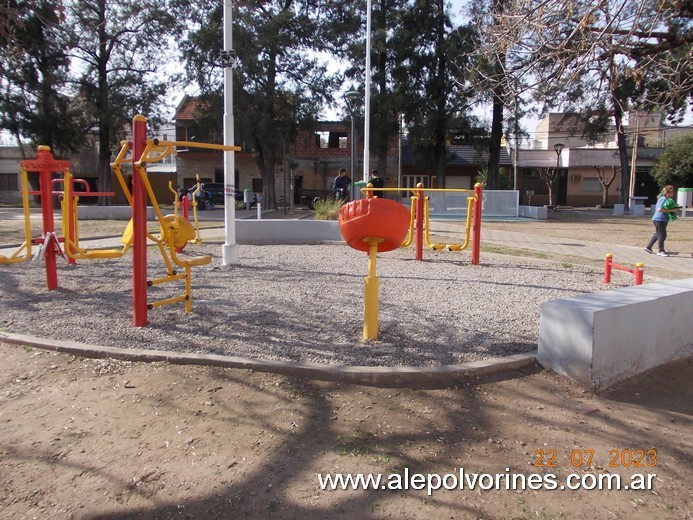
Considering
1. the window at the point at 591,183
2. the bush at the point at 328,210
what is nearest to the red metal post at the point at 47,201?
the bush at the point at 328,210

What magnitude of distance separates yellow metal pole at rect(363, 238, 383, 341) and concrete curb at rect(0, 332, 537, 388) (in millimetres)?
764

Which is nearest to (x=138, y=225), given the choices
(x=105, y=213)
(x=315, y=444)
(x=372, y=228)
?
(x=372, y=228)

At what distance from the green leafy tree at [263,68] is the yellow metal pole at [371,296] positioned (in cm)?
2263

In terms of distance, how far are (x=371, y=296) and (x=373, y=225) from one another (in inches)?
27.2

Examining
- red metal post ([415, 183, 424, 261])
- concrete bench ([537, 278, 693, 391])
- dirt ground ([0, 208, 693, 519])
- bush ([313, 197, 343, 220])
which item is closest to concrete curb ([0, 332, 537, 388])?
dirt ground ([0, 208, 693, 519])

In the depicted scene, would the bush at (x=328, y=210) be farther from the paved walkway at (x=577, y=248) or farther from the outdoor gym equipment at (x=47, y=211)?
the outdoor gym equipment at (x=47, y=211)

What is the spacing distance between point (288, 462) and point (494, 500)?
107 centimetres

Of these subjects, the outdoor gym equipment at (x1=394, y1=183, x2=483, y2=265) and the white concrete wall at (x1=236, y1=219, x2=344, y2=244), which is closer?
the outdoor gym equipment at (x1=394, y1=183, x2=483, y2=265)

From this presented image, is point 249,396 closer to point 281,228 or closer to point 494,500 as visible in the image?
point 494,500

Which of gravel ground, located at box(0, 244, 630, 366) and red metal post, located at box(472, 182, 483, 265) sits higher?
red metal post, located at box(472, 182, 483, 265)

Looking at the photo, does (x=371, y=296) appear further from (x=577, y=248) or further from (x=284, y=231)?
(x=577, y=248)

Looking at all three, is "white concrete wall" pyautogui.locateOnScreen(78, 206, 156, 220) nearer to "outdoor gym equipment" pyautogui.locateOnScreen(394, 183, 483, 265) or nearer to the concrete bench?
"outdoor gym equipment" pyautogui.locateOnScreen(394, 183, 483, 265)

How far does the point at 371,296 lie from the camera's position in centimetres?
458

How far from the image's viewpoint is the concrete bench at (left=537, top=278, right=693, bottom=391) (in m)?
3.80
